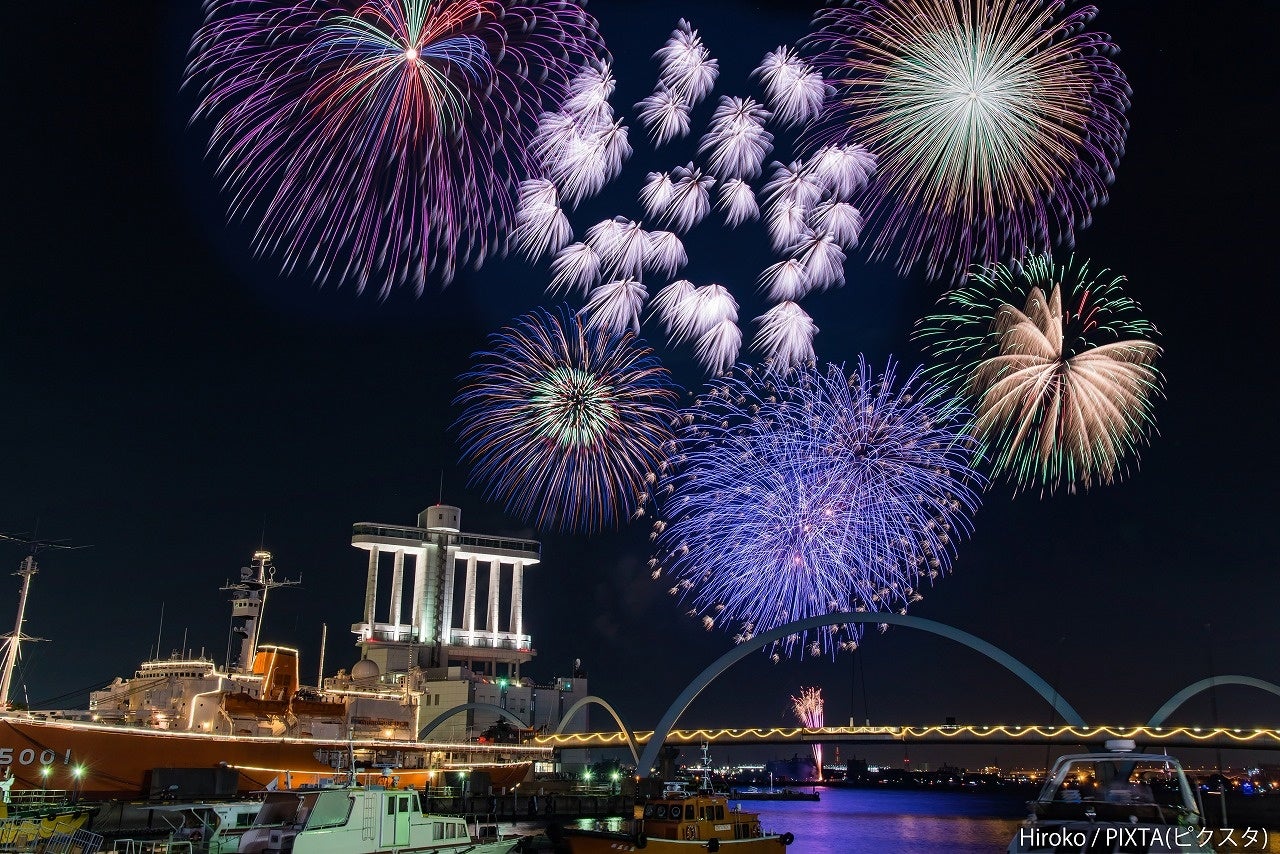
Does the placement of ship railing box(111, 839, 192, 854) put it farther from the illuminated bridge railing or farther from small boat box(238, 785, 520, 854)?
the illuminated bridge railing

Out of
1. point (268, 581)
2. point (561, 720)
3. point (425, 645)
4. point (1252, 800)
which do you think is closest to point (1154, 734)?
point (1252, 800)

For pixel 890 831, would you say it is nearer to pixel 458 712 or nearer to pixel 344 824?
pixel 458 712

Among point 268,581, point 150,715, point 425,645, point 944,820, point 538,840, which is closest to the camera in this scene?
point 538,840

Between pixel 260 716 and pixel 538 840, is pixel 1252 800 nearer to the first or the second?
pixel 538 840

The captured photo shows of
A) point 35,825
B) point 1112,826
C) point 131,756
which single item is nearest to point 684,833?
point 35,825

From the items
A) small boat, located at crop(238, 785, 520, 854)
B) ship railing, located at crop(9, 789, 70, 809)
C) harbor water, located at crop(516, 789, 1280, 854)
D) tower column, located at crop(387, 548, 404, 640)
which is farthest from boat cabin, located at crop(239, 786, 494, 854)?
tower column, located at crop(387, 548, 404, 640)

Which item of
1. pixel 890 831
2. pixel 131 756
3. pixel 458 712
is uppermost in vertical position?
pixel 458 712
